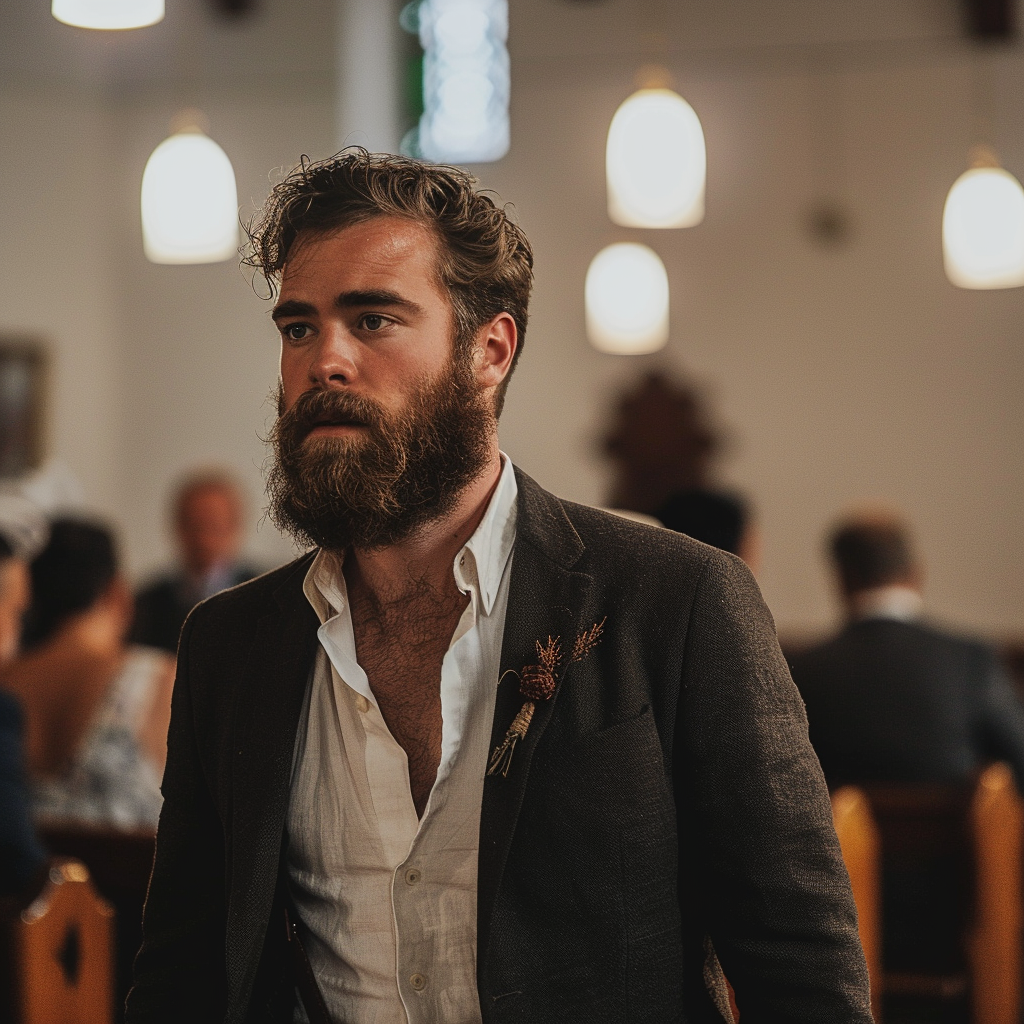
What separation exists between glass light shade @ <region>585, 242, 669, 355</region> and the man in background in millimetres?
3329

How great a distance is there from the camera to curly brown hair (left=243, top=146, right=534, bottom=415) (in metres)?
1.82

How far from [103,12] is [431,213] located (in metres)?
1.49

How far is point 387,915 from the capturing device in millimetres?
1707

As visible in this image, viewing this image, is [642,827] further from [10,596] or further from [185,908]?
[10,596]

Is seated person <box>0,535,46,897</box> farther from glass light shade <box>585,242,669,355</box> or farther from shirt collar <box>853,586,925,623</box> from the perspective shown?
glass light shade <box>585,242,669,355</box>

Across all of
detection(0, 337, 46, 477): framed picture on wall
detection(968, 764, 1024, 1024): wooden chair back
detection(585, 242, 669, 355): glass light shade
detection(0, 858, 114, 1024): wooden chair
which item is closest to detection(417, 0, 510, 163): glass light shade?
detection(585, 242, 669, 355): glass light shade

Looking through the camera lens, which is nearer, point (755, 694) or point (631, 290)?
point (755, 694)

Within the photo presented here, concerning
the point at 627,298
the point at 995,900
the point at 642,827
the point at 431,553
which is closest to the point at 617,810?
the point at 642,827

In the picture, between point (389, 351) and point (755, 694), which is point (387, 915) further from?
point (389, 351)

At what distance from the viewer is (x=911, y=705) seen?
4.02 m

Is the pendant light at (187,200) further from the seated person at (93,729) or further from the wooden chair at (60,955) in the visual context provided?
the wooden chair at (60,955)

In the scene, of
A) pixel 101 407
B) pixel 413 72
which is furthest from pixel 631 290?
pixel 101 407

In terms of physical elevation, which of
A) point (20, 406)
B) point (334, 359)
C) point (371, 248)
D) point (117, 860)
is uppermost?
point (371, 248)

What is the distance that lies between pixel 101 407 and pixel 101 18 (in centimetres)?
610
